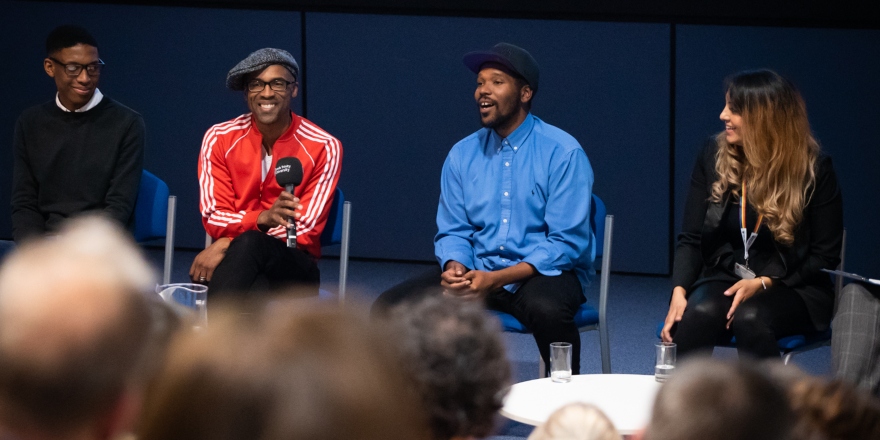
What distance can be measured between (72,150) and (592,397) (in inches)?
97.2

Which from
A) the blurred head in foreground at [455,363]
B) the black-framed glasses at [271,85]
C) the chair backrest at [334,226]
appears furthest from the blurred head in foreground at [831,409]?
the black-framed glasses at [271,85]

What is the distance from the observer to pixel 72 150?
404cm

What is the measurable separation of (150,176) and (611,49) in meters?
2.94

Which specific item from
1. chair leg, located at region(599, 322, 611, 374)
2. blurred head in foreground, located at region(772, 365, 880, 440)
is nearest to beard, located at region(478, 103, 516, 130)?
chair leg, located at region(599, 322, 611, 374)

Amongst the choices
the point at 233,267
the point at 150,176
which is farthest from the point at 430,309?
the point at 150,176

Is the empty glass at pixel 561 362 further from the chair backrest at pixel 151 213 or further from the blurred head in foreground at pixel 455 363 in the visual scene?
the chair backrest at pixel 151 213

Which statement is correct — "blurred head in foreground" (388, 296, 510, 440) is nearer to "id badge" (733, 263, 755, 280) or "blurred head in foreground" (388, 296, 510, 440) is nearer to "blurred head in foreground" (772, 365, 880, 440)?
"blurred head in foreground" (772, 365, 880, 440)

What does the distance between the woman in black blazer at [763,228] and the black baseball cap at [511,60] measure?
74 centimetres

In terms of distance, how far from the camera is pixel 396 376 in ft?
2.13

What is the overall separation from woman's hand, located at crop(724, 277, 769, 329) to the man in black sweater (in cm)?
230

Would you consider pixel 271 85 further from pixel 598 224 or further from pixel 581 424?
pixel 581 424

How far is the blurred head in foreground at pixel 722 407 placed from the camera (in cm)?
78

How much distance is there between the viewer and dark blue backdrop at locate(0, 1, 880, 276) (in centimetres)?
568

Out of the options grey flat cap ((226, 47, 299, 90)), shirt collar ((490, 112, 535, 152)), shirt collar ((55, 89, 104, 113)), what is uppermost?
grey flat cap ((226, 47, 299, 90))
